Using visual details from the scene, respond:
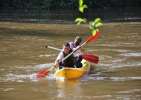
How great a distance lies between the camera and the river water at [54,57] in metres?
14.0

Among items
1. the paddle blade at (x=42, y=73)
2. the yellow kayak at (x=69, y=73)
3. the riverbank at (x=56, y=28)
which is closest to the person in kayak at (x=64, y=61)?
the yellow kayak at (x=69, y=73)

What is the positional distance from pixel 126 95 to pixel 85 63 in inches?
154

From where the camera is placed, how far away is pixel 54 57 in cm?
2092

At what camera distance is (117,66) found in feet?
61.1

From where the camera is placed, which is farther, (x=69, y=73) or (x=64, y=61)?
(x=64, y=61)

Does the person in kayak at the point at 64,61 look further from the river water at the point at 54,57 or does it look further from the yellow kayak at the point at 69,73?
the river water at the point at 54,57

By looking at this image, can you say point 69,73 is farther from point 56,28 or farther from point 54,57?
point 56,28

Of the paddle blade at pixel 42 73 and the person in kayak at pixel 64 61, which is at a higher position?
the person in kayak at pixel 64 61

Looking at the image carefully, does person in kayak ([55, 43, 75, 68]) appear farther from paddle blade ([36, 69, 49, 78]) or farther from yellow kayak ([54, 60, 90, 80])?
paddle blade ([36, 69, 49, 78])

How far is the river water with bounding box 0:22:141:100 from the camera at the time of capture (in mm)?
13969

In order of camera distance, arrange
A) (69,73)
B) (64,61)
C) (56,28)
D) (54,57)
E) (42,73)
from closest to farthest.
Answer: (69,73), (64,61), (42,73), (54,57), (56,28)

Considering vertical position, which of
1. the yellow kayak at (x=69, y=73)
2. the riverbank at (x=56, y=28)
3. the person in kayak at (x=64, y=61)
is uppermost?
the riverbank at (x=56, y=28)

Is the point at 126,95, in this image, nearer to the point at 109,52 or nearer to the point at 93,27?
the point at 93,27

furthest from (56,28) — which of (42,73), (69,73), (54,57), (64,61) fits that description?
(69,73)
